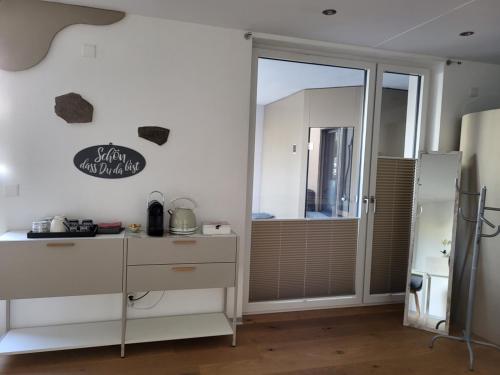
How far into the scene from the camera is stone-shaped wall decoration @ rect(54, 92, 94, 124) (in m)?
2.68

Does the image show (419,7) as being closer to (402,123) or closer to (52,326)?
(402,123)

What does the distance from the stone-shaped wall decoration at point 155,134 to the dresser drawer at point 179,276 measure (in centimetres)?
98

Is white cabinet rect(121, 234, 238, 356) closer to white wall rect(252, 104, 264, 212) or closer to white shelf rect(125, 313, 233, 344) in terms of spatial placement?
white shelf rect(125, 313, 233, 344)

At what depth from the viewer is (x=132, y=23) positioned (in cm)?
278

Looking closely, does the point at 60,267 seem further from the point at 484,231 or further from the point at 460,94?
the point at 460,94

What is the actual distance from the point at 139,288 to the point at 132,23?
77.8 inches

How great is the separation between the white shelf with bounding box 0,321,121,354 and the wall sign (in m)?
1.15

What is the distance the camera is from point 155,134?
2.88 meters

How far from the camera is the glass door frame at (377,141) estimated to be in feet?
11.7

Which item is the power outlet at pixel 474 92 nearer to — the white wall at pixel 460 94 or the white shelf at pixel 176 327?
the white wall at pixel 460 94

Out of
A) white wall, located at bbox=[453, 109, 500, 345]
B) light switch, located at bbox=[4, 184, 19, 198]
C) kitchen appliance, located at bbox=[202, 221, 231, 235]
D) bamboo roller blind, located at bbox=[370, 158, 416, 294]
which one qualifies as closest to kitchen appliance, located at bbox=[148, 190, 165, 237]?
kitchen appliance, located at bbox=[202, 221, 231, 235]

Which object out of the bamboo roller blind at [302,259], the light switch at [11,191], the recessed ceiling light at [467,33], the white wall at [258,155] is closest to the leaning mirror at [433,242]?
the bamboo roller blind at [302,259]

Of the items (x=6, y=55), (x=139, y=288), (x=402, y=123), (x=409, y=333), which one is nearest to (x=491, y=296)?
(x=409, y=333)

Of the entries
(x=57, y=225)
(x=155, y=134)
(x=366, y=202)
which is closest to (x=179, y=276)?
(x=57, y=225)
